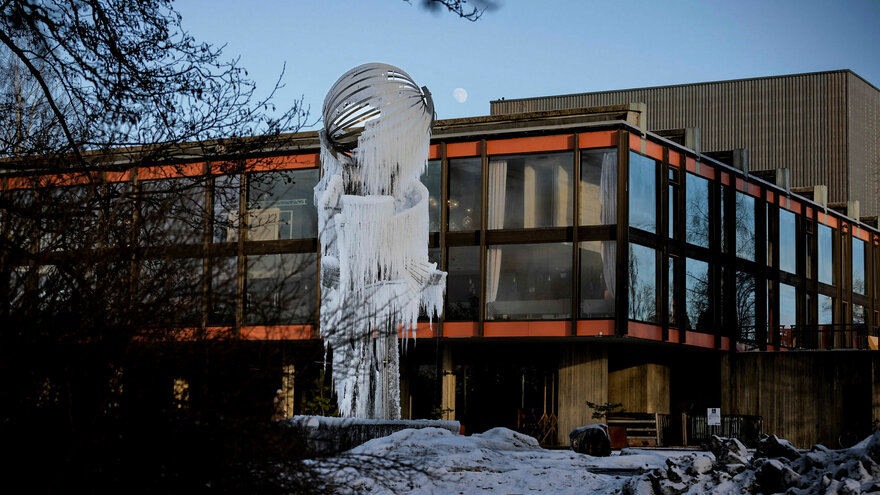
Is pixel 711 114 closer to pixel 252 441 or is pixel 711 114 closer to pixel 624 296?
pixel 624 296

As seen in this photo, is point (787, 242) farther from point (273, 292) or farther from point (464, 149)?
point (273, 292)

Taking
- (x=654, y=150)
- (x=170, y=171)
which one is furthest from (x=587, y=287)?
(x=170, y=171)

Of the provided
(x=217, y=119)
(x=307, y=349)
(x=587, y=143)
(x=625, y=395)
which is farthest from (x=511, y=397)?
(x=307, y=349)

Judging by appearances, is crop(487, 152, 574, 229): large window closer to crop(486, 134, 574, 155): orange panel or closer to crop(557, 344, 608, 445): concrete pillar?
crop(486, 134, 574, 155): orange panel

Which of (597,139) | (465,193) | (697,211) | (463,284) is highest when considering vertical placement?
(597,139)

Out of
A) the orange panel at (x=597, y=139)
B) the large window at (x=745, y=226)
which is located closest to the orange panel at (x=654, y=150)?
the orange panel at (x=597, y=139)

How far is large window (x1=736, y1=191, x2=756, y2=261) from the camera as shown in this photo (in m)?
44.2

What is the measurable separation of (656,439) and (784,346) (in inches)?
515

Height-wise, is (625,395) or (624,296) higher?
(624,296)

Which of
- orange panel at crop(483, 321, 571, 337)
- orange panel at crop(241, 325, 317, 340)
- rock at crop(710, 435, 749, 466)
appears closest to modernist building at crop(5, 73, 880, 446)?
orange panel at crop(483, 321, 571, 337)

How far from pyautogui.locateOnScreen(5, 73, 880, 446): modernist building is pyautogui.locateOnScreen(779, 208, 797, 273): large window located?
409cm

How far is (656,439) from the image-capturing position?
36125mm

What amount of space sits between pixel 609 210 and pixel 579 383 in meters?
6.22

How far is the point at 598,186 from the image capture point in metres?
38.8
